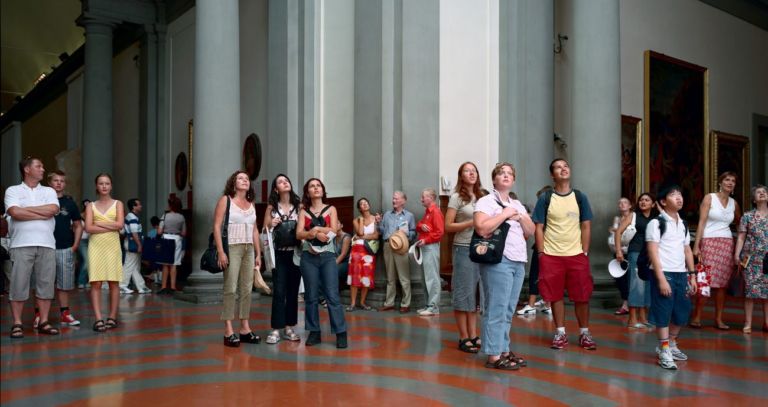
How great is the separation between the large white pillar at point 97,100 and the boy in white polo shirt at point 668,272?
17.0 metres

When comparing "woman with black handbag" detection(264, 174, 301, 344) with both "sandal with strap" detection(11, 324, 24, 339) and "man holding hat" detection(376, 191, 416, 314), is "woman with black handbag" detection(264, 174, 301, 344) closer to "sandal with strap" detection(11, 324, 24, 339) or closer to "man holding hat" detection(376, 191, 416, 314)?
"sandal with strap" detection(11, 324, 24, 339)

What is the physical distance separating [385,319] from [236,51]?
5.48 meters

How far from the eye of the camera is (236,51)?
11805 millimetres

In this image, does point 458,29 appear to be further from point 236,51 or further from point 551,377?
point 551,377

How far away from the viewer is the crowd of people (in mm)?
5859

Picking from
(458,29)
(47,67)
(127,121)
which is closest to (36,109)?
(47,67)

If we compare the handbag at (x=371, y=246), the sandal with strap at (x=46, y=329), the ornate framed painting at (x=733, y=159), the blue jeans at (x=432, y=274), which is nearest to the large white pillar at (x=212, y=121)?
the handbag at (x=371, y=246)

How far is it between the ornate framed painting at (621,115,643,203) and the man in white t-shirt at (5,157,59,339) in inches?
408

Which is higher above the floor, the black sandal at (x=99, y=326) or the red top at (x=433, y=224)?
the red top at (x=433, y=224)

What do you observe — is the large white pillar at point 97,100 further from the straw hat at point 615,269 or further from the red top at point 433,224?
the straw hat at point 615,269

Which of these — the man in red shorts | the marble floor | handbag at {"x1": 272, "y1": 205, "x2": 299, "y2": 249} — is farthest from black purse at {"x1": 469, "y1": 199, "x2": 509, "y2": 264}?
handbag at {"x1": 272, "y1": 205, "x2": 299, "y2": 249}

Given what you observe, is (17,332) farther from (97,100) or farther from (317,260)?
(97,100)

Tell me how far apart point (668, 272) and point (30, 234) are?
6.38m

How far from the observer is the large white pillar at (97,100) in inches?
769
